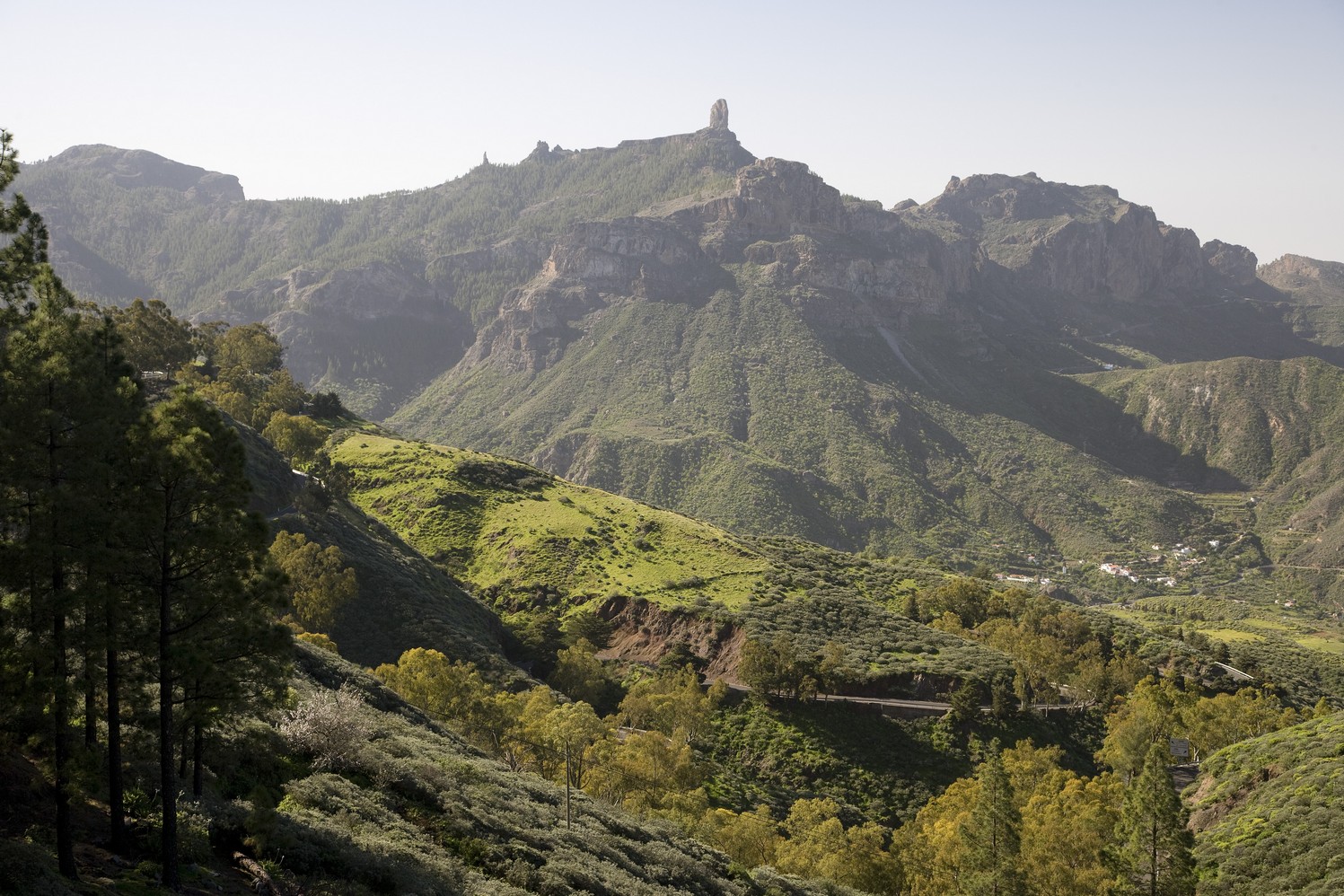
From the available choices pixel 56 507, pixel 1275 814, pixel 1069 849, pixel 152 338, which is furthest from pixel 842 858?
pixel 152 338

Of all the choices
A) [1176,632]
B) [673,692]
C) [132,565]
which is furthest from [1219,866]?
[1176,632]

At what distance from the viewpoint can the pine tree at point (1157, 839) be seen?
36.6m

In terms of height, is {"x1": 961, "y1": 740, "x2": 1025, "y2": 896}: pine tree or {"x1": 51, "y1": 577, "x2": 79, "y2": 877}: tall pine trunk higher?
{"x1": 51, "y1": 577, "x2": 79, "y2": 877}: tall pine trunk

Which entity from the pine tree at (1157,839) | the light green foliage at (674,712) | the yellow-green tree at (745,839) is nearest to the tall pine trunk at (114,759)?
the yellow-green tree at (745,839)

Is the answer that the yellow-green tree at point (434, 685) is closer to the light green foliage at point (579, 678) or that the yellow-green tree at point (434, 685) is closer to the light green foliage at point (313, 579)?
the light green foliage at point (313, 579)

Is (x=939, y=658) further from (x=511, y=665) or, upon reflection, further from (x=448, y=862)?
(x=448, y=862)

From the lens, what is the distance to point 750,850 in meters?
46.9

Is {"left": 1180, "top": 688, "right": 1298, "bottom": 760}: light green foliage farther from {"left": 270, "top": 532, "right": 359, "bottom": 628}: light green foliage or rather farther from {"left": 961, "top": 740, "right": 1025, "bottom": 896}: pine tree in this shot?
{"left": 270, "top": 532, "right": 359, "bottom": 628}: light green foliage

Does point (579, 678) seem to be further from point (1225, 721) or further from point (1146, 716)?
point (1225, 721)

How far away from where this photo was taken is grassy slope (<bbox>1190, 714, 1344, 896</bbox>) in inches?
1463

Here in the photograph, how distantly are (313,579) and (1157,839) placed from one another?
177 feet

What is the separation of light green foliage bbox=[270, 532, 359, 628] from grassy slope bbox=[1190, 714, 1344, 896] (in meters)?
54.5

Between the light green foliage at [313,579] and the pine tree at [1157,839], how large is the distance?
5121 centimetres

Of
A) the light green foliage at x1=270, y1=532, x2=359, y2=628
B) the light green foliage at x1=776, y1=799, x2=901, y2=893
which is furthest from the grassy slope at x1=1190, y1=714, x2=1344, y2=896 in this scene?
the light green foliage at x1=270, y1=532, x2=359, y2=628
